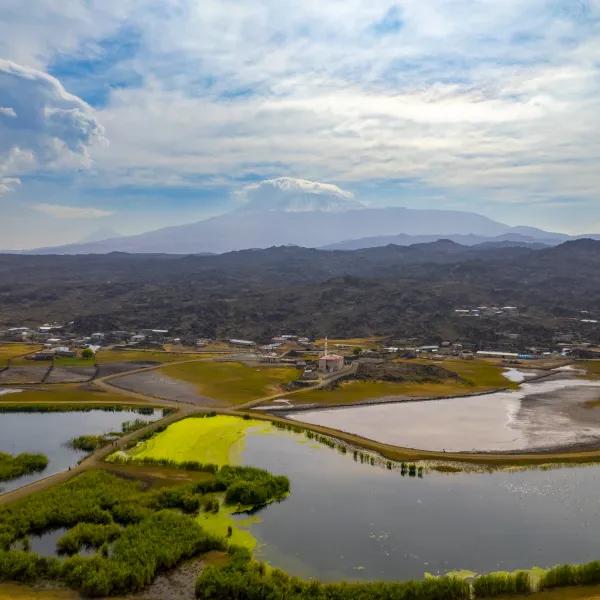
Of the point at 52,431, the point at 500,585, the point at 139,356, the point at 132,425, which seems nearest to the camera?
the point at 500,585

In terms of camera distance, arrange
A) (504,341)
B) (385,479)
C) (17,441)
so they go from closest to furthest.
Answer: (385,479)
(17,441)
(504,341)

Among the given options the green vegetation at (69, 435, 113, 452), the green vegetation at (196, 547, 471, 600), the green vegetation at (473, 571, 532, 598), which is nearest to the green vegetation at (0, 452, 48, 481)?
the green vegetation at (69, 435, 113, 452)

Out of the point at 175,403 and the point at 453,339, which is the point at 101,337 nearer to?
the point at 175,403

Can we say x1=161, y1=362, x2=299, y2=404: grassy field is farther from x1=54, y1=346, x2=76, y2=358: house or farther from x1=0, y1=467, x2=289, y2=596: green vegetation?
x1=0, y1=467, x2=289, y2=596: green vegetation

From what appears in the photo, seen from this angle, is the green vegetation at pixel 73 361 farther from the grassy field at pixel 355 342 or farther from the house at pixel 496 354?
the house at pixel 496 354

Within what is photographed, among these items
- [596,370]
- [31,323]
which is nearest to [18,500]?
[596,370]

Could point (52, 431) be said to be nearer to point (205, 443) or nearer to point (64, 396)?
point (205, 443)

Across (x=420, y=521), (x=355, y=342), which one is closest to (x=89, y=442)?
(x=420, y=521)

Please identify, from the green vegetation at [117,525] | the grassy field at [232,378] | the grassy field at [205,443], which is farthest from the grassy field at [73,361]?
the green vegetation at [117,525]
